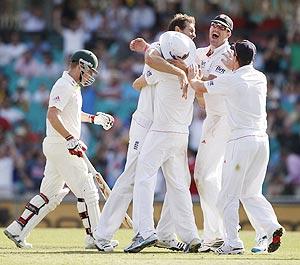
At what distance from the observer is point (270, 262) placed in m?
11.3

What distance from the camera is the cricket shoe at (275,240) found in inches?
481

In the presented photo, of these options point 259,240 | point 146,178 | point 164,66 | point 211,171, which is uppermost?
point 164,66

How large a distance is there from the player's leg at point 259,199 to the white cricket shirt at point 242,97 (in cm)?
19

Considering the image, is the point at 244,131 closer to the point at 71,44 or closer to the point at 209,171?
the point at 209,171

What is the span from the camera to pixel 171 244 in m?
12.9

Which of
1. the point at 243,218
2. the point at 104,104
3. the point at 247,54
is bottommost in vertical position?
the point at 243,218

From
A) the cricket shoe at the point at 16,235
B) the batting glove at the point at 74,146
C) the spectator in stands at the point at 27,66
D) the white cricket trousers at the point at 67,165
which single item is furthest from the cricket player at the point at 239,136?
the spectator in stands at the point at 27,66

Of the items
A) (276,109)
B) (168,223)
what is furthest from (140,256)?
(276,109)

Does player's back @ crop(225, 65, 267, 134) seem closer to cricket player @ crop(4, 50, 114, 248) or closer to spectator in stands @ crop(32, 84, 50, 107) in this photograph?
cricket player @ crop(4, 50, 114, 248)

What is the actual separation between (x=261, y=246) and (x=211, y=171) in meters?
0.98

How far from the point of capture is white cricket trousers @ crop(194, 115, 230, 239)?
12906 millimetres

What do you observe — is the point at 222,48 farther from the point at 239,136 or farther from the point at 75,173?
the point at 75,173

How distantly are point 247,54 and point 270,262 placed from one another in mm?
2244

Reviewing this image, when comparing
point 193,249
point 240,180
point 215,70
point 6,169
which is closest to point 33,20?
point 6,169
